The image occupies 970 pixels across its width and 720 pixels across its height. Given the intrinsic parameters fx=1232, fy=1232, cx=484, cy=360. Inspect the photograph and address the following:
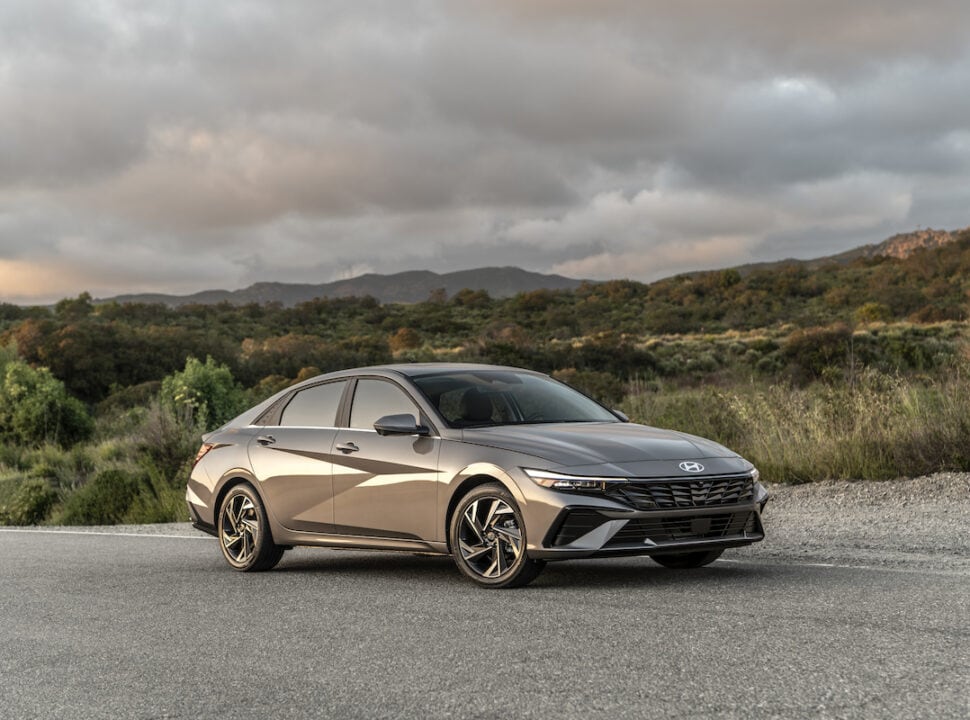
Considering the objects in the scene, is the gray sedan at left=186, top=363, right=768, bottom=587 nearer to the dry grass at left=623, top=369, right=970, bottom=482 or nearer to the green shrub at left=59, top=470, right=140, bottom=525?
the dry grass at left=623, top=369, right=970, bottom=482

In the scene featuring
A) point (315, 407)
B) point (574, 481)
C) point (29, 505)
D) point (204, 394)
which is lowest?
point (29, 505)

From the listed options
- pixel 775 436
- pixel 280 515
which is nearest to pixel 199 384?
pixel 775 436

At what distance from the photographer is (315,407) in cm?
1002

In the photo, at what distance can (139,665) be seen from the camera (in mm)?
6492

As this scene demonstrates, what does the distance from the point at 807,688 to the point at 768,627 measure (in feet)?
4.37

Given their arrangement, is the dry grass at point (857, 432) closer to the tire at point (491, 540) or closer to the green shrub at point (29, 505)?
the tire at point (491, 540)

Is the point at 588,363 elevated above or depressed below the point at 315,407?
above

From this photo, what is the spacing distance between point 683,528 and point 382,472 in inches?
90.6

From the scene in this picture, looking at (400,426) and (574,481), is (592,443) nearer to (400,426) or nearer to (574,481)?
(574,481)

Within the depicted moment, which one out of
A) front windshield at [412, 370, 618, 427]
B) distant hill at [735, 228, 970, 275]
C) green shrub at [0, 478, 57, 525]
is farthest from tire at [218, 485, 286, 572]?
distant hill at [735, 228, 970, 275]

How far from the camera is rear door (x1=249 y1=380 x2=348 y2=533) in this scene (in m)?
9.55

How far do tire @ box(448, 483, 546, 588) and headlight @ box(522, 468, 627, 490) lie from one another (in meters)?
0.30

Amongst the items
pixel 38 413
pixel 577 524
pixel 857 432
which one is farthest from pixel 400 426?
pixel 38 413

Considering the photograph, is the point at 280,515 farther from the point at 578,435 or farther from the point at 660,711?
the point at 660,711
